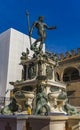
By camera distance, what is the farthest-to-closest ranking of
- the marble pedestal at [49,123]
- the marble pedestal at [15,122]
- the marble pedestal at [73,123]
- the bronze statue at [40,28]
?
the bronze statue at [40,28], the marble pedestal at [73,123], the marble pedestal at [15,122], the marble pedestal at [49,123]

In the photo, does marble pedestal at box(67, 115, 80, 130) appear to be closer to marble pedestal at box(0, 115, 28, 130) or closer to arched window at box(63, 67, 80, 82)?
marble pedestal at box(0, 115, 28, 130)

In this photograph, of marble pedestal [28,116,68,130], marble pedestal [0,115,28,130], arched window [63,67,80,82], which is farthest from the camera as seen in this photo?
arched window [63,67,80,82]

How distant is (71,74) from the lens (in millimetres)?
24578

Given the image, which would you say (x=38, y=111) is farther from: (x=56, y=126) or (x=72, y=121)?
(x=56, y=126)

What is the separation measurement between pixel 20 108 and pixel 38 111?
1526 mm

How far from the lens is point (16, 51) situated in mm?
21406

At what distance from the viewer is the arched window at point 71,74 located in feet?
78.6

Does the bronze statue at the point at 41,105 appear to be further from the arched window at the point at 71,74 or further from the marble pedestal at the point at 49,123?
the arched window at the point at 71,74

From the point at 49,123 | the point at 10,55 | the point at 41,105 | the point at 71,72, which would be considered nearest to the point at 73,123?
the point at 49,123

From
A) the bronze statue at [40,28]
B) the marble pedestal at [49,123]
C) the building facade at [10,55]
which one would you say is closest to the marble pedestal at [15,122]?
the marble pedestal at [49,123]

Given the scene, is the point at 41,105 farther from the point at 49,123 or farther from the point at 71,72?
the point at 71,72

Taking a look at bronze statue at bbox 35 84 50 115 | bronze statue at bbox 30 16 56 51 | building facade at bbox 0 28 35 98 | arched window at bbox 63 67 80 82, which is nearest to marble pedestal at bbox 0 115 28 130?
bronze statue at bbox 35 84 50 115

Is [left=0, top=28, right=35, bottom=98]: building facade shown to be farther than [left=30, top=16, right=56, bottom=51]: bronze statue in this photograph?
Yes

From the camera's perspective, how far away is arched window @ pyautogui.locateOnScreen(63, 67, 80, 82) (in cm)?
2397
